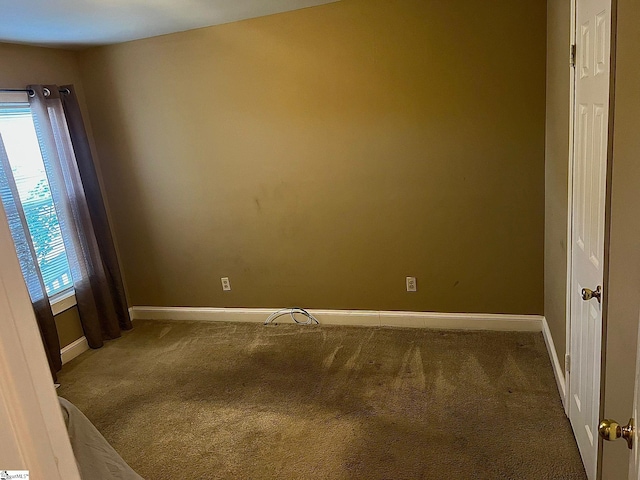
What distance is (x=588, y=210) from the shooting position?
1863 mm

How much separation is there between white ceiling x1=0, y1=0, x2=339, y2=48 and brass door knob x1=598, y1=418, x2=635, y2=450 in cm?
284

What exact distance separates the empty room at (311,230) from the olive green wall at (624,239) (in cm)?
28

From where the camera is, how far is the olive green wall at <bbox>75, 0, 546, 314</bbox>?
10.3 feet

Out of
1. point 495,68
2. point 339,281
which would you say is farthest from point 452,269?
point 495,68

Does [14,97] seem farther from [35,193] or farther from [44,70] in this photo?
[35,193]

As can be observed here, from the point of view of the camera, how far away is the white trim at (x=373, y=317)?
11.4ft

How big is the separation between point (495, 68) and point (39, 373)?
3.13m

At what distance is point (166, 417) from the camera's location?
2.89m

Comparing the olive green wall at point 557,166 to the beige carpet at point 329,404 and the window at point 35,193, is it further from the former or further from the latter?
the window at point 35,193

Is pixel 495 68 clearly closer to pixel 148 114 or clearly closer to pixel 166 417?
pixel 148 114

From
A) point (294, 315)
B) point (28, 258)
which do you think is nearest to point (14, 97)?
point (28, 258)

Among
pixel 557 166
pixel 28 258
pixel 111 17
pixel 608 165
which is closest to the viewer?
pixel 608 165

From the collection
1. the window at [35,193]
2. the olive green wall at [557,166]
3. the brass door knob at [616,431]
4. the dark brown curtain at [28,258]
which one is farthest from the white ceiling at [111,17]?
the brass door knob at [616,431]

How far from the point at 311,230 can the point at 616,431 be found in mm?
2889
